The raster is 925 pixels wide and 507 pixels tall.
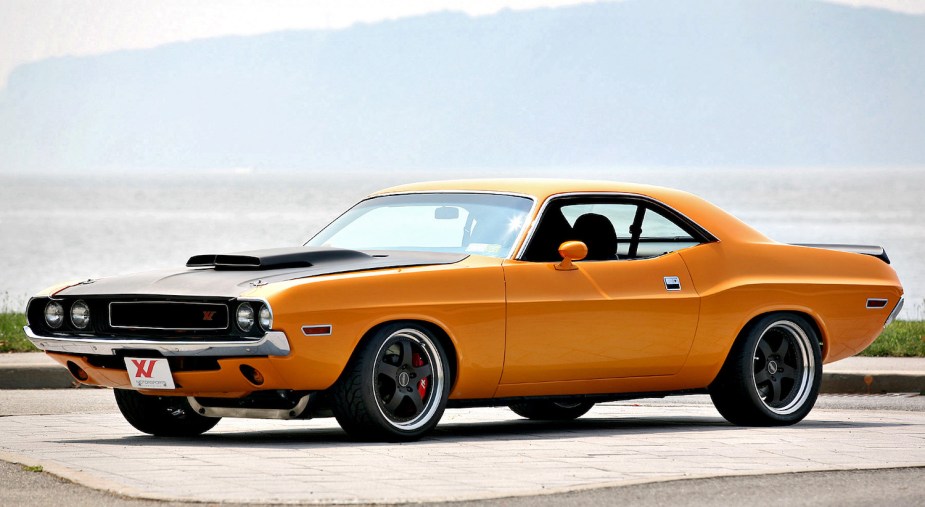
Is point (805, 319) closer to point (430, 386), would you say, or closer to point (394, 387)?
point (430, 386)

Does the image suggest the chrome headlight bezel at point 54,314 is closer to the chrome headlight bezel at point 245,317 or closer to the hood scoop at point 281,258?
the hood scoop at point 281,258

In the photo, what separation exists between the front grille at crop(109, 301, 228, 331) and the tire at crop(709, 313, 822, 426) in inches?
136

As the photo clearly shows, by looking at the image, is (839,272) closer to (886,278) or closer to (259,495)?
(886,278)

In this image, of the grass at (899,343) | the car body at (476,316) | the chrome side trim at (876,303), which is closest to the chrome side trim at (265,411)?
the car body at (476,316)

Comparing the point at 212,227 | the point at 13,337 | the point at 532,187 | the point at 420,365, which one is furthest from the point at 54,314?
the point at 212,227

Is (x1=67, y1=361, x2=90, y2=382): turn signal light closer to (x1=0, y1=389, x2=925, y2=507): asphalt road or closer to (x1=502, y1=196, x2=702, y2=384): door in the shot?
(x1=0, y1=389, x2=925, y2=507): asphalt road

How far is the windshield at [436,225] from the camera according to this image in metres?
9.89

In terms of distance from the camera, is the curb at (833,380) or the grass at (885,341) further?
the grass at (885,341)

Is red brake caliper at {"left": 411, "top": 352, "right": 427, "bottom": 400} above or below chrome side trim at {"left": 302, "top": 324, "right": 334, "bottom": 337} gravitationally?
below

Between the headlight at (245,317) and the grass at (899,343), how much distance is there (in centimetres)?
921

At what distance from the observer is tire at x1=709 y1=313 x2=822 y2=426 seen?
1059 centimetres

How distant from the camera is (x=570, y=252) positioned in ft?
31.9

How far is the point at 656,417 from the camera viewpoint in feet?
38.8

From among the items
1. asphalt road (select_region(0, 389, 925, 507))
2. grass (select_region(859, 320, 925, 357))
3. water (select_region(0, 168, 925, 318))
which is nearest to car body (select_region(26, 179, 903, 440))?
asphalt road (select_region(0, 389, 925, 507))
